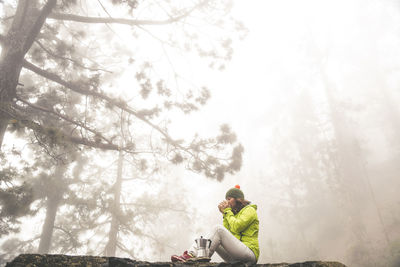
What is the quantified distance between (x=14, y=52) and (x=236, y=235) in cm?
623

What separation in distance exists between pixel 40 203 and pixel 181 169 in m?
21.4

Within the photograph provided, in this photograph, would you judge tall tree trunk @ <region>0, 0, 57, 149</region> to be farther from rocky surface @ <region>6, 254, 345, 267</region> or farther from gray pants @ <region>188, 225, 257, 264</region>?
gray pants @ <region>188, 225, 257, 264</region>

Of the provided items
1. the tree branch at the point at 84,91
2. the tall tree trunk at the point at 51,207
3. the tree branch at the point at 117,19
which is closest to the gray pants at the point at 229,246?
the tree branch at the point at 84,91

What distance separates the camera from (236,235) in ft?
10.8

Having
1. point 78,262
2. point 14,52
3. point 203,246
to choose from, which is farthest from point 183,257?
point 14,52

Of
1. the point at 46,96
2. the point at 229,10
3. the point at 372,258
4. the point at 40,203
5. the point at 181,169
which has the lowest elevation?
the point at 372,258

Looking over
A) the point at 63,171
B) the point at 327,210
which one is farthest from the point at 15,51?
the point at 327,210

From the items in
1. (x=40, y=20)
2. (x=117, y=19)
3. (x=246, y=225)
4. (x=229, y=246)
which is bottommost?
(x=229, y=246)

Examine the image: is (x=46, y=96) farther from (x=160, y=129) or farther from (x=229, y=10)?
(x=229, y=10)

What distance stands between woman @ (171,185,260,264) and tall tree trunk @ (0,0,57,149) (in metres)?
4.67

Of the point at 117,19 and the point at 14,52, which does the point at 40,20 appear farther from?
the point at 117,19

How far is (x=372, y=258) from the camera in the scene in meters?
17.6

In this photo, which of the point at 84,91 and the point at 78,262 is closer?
the point at 78,262

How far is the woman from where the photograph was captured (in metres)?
2.92
